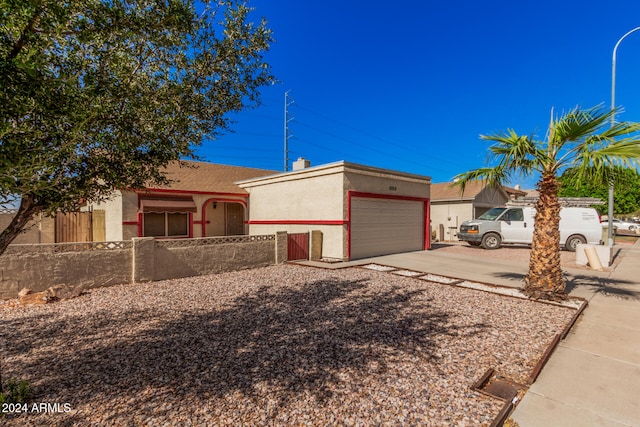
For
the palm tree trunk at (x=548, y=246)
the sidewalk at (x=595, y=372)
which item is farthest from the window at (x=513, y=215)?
the palm tree trunk at (x=548, y=246)

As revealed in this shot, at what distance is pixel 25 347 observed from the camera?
14.9 feet

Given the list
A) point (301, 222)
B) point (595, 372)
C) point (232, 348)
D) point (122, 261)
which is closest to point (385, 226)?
point (301, 222)

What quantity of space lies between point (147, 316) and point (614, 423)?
6.81 metres

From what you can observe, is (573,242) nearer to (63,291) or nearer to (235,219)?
(235,219)

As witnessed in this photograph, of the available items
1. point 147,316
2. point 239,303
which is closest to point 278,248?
point 239,303

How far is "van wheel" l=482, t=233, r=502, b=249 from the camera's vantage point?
54.8 feet

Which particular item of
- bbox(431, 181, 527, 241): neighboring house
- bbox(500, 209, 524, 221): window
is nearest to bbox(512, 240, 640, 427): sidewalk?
bbox(500, 209, 524, 221): window

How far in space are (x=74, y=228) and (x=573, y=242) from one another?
24.5 meters

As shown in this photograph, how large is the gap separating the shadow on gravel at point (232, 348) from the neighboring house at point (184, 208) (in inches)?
313

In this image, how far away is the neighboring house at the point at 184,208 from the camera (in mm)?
13836

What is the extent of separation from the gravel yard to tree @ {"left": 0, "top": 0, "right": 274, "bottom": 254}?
2042 mm

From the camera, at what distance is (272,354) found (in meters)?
4.28

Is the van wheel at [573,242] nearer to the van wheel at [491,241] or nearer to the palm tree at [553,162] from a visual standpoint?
the van wheel at [491,241]

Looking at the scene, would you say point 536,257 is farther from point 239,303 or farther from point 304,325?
point 239,303
